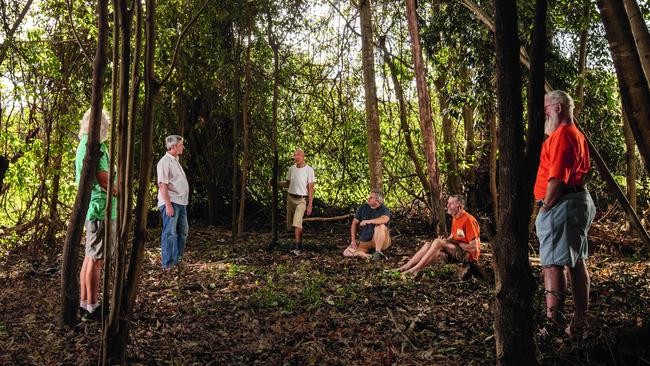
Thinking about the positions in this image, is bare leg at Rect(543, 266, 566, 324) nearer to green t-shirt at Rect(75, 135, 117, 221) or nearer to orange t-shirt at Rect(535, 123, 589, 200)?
orange t-shirt at Rect(535, 123, 589, 200)

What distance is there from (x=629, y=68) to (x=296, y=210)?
6346 mm

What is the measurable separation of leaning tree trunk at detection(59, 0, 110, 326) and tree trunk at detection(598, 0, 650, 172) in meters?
3.26

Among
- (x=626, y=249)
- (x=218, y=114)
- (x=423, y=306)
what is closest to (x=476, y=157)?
(x=626, y=249)

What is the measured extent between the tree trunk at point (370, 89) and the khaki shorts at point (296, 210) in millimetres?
1203

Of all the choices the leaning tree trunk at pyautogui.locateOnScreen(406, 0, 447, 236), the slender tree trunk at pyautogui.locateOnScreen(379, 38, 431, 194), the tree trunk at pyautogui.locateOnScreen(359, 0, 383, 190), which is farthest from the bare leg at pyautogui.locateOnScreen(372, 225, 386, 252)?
the slender tree trunk at pyautogui.locateOnScreen(379, 38, 431, 194)

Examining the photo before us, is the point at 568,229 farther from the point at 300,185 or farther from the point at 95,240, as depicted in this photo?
the point at 300,185

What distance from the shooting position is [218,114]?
11711mm

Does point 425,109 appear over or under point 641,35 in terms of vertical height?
over

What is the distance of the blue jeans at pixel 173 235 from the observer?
6.89m

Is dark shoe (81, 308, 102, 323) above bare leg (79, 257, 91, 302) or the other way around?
the other way around

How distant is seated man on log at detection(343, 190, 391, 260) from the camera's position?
8031mm

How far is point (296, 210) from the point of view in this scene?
9.05m

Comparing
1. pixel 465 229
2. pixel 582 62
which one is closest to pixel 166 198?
pixel 465 229

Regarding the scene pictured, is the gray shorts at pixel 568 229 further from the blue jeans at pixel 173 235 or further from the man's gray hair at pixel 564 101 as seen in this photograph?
the blue jeans at pixel 173 235
